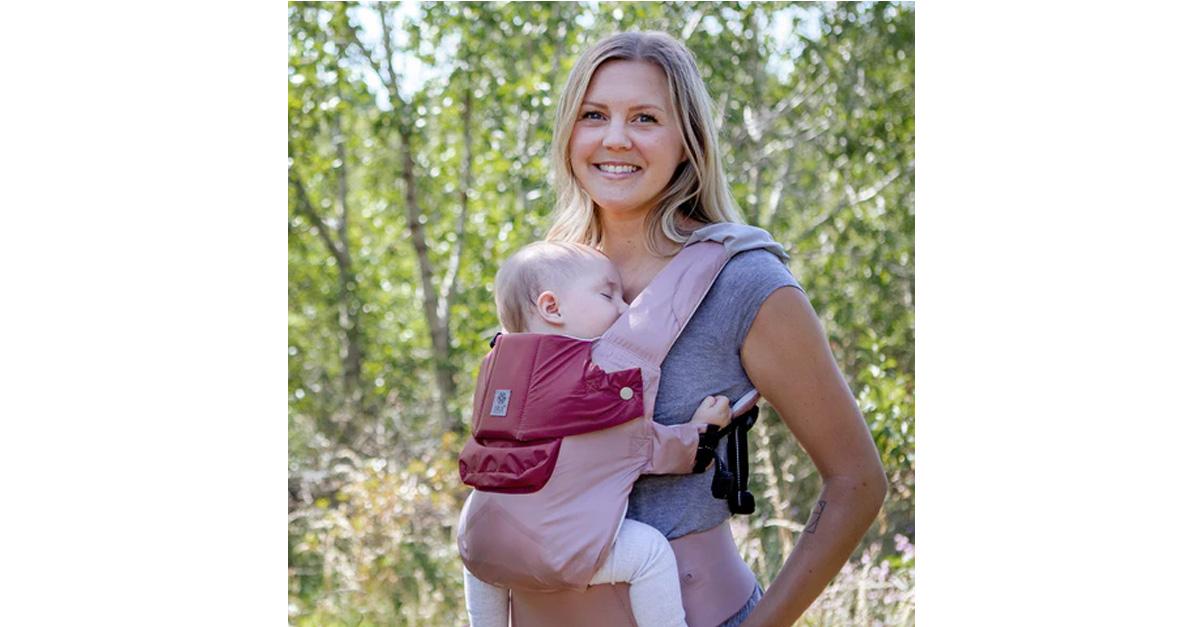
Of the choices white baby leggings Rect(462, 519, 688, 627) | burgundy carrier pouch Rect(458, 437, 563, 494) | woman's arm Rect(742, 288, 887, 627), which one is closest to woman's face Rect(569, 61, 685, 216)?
woman's arm Rect(742, 288, 887, 627)

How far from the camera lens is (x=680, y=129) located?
92.4 inches

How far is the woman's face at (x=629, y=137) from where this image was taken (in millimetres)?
2334

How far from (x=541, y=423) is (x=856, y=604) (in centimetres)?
329

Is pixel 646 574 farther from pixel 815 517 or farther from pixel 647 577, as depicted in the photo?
pixel 815 517

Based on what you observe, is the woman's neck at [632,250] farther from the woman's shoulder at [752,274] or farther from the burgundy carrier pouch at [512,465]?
the burgundy carrier pouch at [512,465]

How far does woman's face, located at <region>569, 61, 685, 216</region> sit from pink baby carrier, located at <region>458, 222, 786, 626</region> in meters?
0.19

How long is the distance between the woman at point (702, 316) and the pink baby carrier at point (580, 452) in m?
0.05

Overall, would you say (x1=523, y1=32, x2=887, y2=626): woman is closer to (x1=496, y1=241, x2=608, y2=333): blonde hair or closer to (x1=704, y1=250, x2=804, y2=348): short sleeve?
(x1=704, y1=250, x2=804, y2=348): short sleeve

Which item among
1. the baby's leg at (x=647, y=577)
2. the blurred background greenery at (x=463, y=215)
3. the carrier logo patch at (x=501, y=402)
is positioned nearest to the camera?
the baby's leg at (x=647, y=577)

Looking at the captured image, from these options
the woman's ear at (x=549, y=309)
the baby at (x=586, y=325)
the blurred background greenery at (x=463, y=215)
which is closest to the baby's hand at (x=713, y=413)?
the baby at (x=586, y=325)

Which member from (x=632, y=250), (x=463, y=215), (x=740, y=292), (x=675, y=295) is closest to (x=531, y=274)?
(x=632, y=250)

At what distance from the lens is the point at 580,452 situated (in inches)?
84.3

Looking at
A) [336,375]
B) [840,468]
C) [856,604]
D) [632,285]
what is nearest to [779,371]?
[840,468]
